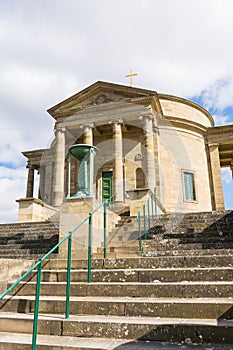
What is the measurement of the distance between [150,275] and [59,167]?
15737mm

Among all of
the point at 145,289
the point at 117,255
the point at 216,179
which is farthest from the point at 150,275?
the point at 216,179

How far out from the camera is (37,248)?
870cm

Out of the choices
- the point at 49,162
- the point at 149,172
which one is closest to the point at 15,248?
the point at 149,172

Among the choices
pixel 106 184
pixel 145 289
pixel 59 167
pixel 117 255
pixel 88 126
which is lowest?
pixel 145 289

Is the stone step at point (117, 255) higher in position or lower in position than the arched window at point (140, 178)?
lower

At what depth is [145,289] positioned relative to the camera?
169 inches

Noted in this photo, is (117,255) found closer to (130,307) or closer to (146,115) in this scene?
(130,307)

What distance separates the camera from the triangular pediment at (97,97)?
19.4 meters

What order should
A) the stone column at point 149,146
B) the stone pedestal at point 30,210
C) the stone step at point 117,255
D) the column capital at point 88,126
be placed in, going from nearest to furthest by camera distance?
the stone step at point 117,255 < the stone pedestal at point 30,210 < the stone column at point 149,146 < the column capital at point 88,126

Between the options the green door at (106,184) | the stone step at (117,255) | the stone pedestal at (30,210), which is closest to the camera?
the stone step at (117,255)

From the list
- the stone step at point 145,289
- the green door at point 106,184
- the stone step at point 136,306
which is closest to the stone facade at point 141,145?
the green door at point 106,184

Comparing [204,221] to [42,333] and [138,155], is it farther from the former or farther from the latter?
[138,155]

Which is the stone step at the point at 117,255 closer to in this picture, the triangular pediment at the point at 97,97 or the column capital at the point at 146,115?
the column capital at the point at 146,115

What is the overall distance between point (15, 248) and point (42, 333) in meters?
5.71
